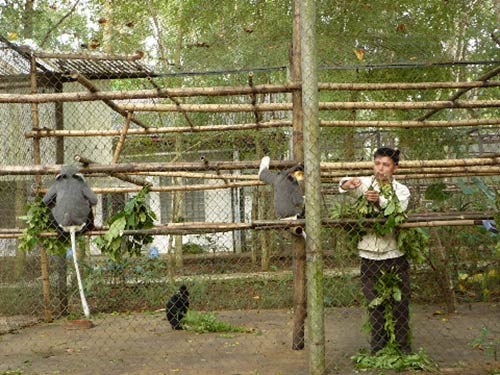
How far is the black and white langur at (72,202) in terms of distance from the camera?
4.86 metres

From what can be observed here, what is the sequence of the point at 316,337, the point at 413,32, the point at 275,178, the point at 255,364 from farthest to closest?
the point at 413,32 < the point at 255,364 < the point at 275,178 < the point at 316,337

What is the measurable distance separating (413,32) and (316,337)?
23.5 feet

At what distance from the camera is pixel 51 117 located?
8875 mm

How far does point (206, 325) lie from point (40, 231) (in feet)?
7.39

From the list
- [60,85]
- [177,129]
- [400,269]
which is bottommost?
[400,269]

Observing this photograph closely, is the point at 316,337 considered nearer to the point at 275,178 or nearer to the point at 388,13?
the point at 275,178

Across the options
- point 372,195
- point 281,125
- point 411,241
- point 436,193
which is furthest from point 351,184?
point 436,193

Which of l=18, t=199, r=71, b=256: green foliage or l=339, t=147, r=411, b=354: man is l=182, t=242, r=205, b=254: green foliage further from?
l=339, t=147, r=411, b=354: man

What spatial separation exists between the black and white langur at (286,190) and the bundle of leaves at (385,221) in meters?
0.33

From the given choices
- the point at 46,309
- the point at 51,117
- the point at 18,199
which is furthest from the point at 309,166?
the point at 18,199

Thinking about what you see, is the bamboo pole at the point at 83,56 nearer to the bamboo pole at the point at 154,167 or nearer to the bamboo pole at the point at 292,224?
the bamboo pole at the point at 154,167

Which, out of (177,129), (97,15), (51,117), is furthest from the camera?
(97,15)

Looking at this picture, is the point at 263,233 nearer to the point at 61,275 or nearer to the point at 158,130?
the point at 61,275

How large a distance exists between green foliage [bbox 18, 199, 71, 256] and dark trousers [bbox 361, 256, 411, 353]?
2.44 m
